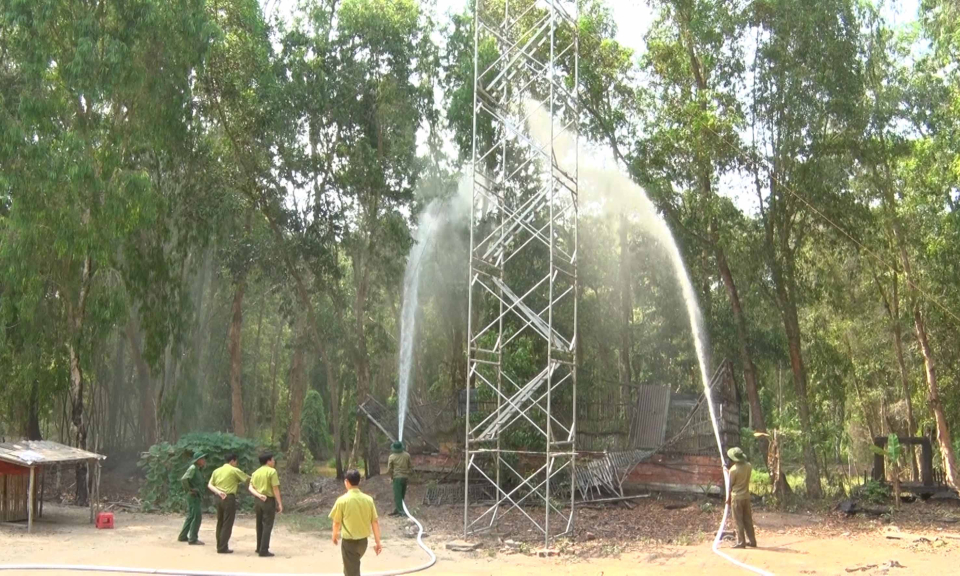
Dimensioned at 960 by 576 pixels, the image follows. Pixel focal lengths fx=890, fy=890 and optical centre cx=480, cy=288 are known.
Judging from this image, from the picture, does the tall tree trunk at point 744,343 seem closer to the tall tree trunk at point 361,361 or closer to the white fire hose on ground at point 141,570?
the tall tree trunk at point 361,361

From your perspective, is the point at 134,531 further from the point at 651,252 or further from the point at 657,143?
the point at 651,252

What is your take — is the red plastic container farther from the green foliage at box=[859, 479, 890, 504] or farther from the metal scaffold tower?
the green foliage at box=[859, 479, 890, 504]

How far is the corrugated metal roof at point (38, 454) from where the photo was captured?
44.4 feet

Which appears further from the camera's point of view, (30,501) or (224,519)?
(30,501)

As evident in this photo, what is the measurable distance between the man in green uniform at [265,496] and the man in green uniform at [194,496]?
3.45ft

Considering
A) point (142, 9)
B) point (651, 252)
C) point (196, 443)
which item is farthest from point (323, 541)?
point (651, 252)

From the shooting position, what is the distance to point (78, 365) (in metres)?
18.7

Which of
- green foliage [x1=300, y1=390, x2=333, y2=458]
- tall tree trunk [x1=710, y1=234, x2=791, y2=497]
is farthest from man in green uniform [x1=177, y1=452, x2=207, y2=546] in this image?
green foliage [x1=300, y1=390, x2=333, y2=458]

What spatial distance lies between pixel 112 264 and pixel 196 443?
4379 millimetres

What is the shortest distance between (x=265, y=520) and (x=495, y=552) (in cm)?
337

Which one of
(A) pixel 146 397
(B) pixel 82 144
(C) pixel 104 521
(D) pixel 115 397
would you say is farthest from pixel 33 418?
(C) pixel 104 521

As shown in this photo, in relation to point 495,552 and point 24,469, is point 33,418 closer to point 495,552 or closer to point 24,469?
point 24,469

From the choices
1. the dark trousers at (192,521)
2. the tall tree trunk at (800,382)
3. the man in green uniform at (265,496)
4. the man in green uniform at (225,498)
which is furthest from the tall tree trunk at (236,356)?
the man in green uniform at (265,496)

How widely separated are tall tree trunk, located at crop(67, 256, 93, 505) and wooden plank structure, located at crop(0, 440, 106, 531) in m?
3.56
